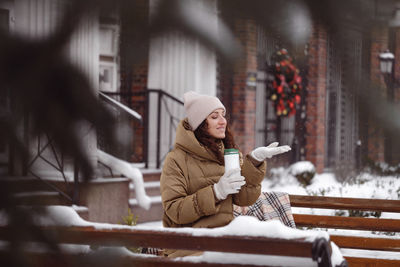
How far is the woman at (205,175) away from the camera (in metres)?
2.15

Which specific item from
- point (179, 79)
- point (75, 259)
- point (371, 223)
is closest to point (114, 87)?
point (179, 79)

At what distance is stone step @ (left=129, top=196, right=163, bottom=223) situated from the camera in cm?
611

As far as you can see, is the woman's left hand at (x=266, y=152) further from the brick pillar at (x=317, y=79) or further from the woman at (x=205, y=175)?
the brick pillar at (x=317, y=79)

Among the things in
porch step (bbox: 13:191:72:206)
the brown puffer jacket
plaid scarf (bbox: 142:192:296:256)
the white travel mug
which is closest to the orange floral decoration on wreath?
porch step (bbox: 13:191:72:206)

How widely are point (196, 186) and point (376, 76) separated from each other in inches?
74.2

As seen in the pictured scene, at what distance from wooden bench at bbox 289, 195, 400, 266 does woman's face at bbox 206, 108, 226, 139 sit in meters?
0.70

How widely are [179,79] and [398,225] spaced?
2455 millimetres

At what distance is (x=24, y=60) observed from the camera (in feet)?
1.30

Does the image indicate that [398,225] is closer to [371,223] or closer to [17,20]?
[371,223]

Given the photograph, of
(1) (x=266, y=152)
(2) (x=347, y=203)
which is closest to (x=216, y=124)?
(1) (x=266, y=152)

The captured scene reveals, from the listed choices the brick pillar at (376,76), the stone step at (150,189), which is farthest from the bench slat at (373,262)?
the stone step at (150,189)

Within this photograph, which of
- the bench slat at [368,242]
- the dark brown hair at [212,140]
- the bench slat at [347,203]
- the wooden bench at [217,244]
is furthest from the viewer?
the bench slat at [347,203]

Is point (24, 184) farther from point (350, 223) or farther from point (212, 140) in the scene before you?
point (350, 223)

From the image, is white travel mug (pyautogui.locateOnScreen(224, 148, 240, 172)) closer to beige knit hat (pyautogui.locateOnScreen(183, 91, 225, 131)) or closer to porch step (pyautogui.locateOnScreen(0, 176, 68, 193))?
beige knit hat (pyautogui.locateOnScreen(183, 91, 225, 131))
